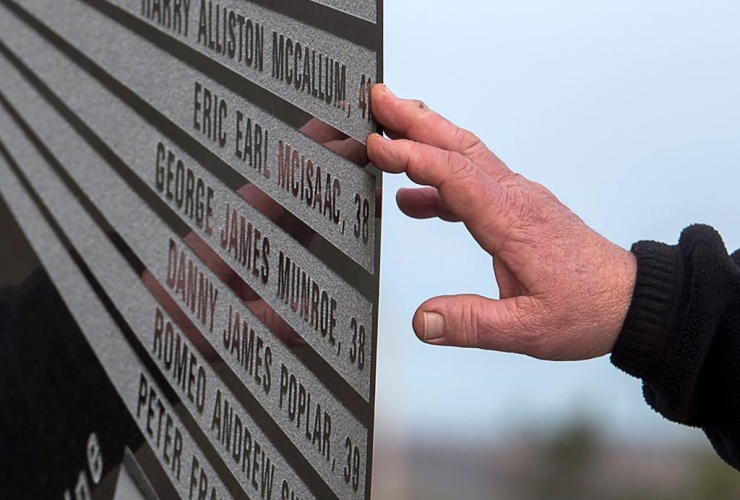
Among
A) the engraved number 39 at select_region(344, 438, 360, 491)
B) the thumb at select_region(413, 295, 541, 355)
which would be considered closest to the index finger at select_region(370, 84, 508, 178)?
the thumb at select_region(413, 295, 541, 355)

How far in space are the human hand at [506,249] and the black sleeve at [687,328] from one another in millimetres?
43

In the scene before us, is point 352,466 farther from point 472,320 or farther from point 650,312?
point 650,312

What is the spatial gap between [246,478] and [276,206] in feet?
0.82

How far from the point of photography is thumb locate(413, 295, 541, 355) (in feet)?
3.39

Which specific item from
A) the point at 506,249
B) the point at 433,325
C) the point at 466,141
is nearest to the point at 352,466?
the point at 433,325

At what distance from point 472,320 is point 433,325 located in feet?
0.15

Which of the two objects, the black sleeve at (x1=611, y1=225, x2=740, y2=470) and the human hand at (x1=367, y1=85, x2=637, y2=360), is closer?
the human hand at (x1=367, y1=85, x2=637, y2=360)

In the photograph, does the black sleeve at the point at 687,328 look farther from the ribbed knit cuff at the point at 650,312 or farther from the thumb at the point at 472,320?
the thumb at the point at 472,320

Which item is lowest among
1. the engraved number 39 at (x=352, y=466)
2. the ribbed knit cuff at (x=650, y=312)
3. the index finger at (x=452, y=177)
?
the engraved number 39 at (x=352, y=466)

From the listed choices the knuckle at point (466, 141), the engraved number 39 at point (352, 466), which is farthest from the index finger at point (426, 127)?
the engraved number 39 at point (352, 466)

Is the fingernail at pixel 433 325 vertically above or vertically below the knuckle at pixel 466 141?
below

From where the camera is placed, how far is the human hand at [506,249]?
100cm

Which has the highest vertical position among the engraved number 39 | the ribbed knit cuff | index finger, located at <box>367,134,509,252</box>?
index finger, located at <box>367,134,509,252</box>

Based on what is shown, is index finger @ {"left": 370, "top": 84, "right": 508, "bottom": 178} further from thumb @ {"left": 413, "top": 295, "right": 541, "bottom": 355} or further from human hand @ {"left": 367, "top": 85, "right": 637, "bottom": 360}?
thumb @ {"left": 413, "top": 295, "right": 541, "bottom": 355}
